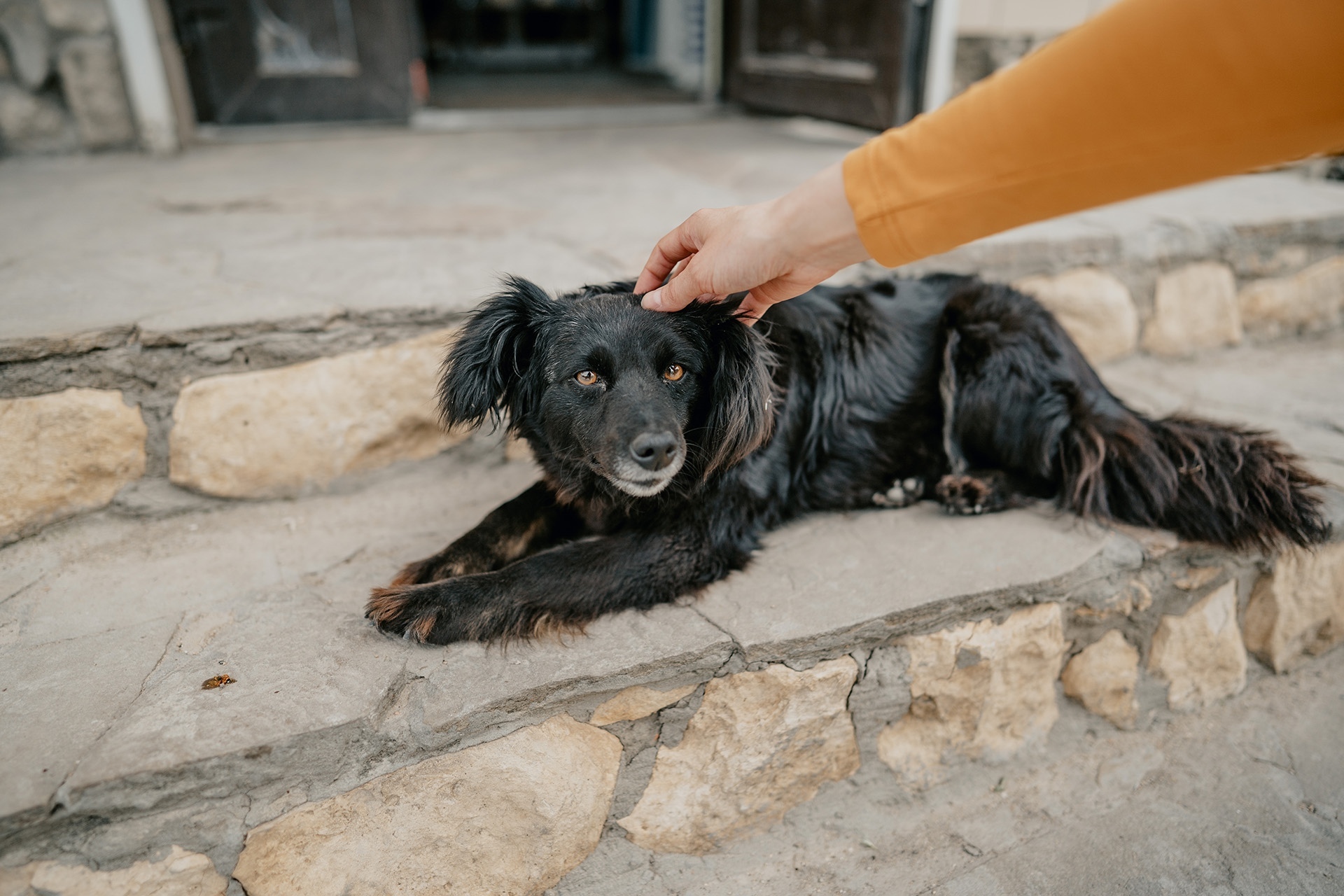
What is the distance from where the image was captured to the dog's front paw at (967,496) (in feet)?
7.79

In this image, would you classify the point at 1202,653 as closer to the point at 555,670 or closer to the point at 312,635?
the point at 555,670

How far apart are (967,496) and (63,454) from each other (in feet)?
8.32

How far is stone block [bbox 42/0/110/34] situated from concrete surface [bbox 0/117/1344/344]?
663 millimetres

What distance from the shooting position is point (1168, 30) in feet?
2.96

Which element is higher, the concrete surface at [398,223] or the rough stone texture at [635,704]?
the concrete surface at [398,223]

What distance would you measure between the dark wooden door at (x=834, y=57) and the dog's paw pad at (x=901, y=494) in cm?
298

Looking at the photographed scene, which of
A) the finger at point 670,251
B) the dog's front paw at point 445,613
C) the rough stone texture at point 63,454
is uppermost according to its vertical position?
the finger at point 670,251

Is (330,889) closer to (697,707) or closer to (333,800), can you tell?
(333,800)

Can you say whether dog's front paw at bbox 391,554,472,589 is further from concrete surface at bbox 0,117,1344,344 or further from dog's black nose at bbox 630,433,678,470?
concrete surface at bbox 0,117,1344,344

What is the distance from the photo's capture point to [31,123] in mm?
4445

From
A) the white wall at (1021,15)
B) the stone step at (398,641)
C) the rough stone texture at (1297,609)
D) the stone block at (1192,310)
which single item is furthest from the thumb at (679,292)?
the white wall at (1021,15)

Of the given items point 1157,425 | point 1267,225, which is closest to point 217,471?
point 1157,425

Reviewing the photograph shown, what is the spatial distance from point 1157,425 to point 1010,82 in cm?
169

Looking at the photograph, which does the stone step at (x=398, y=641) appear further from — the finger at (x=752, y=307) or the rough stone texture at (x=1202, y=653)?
the finger at (x=752, y=307)
